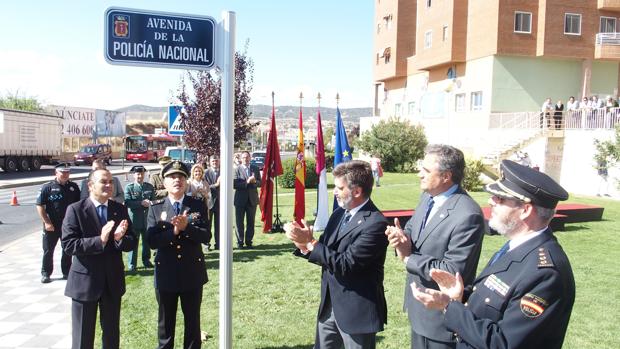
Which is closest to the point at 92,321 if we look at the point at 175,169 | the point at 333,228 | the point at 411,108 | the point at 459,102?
the point at 175,169

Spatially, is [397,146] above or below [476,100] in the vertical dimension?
below

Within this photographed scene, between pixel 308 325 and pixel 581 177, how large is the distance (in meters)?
22.0

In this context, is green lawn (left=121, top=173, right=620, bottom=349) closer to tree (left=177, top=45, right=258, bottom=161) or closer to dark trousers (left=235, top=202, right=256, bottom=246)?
dark trousers (left=235, top=202, right=256, bottom=246)

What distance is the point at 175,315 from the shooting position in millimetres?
4645

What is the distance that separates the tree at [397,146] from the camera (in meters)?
34.8

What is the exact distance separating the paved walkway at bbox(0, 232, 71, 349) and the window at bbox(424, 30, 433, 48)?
33.8 meters

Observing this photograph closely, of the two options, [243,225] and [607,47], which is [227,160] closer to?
[243,225]

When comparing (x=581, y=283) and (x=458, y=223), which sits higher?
(x=458, y=223)

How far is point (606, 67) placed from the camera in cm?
3209

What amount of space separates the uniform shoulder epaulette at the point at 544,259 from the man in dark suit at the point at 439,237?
0.86 m

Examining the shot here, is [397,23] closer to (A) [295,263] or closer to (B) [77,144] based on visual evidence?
(B) [77,144]

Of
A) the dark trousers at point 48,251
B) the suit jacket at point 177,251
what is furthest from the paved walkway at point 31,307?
the suit jacket at point 177,251

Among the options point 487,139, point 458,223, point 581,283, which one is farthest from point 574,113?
point 458,223

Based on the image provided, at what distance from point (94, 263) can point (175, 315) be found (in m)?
0.86
